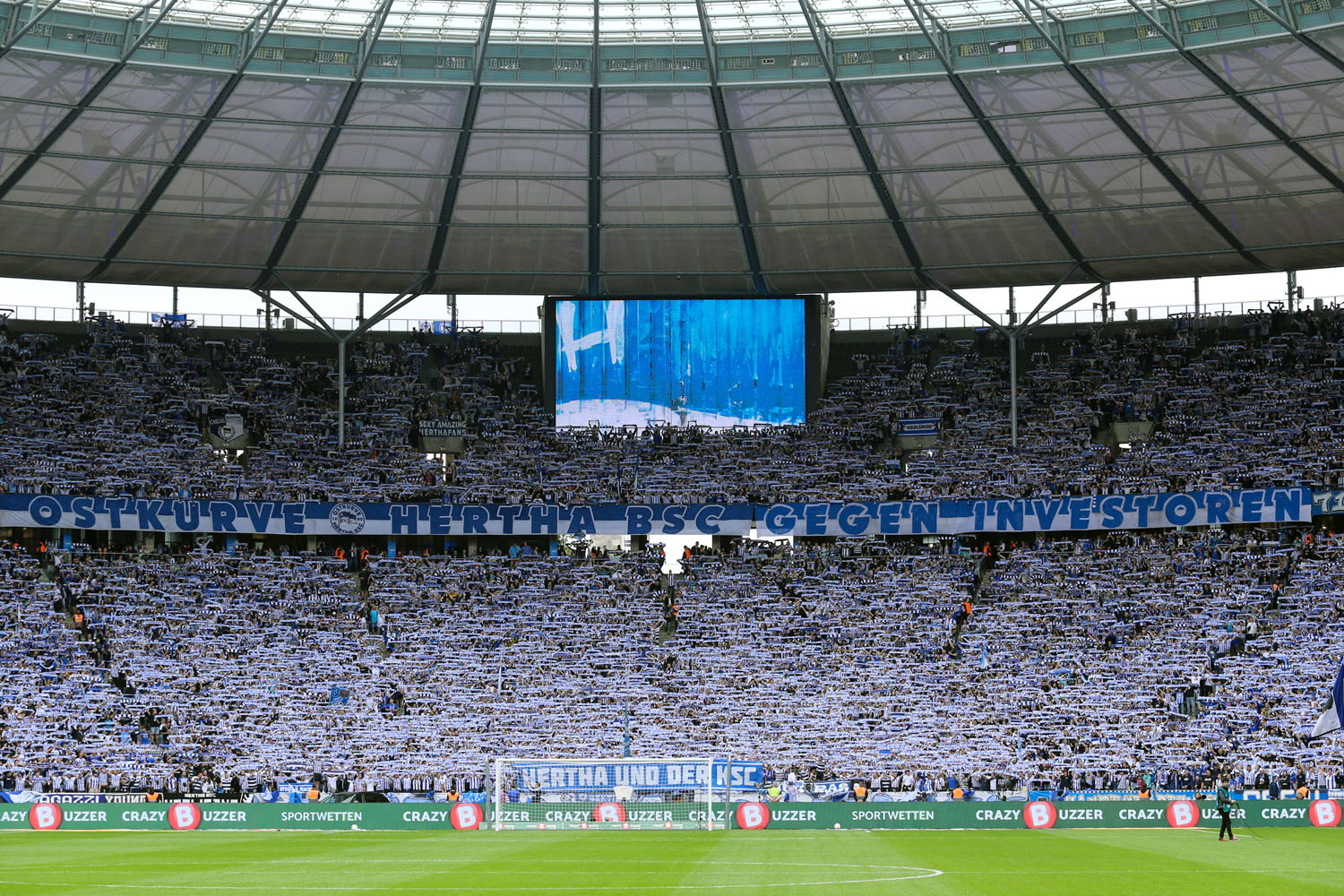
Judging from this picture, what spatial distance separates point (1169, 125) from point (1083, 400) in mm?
16162

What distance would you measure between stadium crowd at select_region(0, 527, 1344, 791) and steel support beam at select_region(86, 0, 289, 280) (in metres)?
10.9

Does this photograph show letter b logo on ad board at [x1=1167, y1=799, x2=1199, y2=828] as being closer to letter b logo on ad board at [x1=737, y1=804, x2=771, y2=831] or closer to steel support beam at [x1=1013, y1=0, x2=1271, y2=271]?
letter b logo on ad board at [x1=737, y1=804, x2=771, y2=831]

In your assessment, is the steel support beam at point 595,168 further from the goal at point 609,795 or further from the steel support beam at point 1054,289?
the goal at point 609,795

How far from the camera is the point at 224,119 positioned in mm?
44875

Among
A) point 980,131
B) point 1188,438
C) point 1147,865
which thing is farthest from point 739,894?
point 1188,438

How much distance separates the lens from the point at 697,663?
49.2 metres

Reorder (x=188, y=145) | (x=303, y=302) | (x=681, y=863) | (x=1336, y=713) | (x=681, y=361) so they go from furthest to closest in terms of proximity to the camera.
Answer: (x=681, y=361)
(x=303, y=302)
(x=188, y=145)
(x=681, y=863)
(x=1336, y=713)

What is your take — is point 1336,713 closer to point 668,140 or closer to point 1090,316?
point 668,140

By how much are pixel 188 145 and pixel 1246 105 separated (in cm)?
3115

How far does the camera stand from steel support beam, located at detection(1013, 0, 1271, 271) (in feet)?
134

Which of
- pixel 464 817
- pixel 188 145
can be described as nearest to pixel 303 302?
pixel 188 145

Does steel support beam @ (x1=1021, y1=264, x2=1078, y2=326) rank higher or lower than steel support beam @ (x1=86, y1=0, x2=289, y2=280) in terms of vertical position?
lower

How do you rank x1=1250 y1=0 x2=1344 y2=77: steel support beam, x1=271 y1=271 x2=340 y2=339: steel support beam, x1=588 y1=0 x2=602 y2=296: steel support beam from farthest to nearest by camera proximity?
x1=271 y1=271 x2=340 y2=339: steel support beam < x1=588 y1=0 x2=602 y2=296: steel support beam < x1=1250 y1=0 x2=1344 y2=77: steel support beam

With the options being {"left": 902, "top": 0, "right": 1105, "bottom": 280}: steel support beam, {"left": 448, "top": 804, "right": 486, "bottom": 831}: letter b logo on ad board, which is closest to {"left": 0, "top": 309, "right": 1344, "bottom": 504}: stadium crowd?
{"left": 902, "top": 0, "right": 1105, "bottom": 280}: steel support beam
